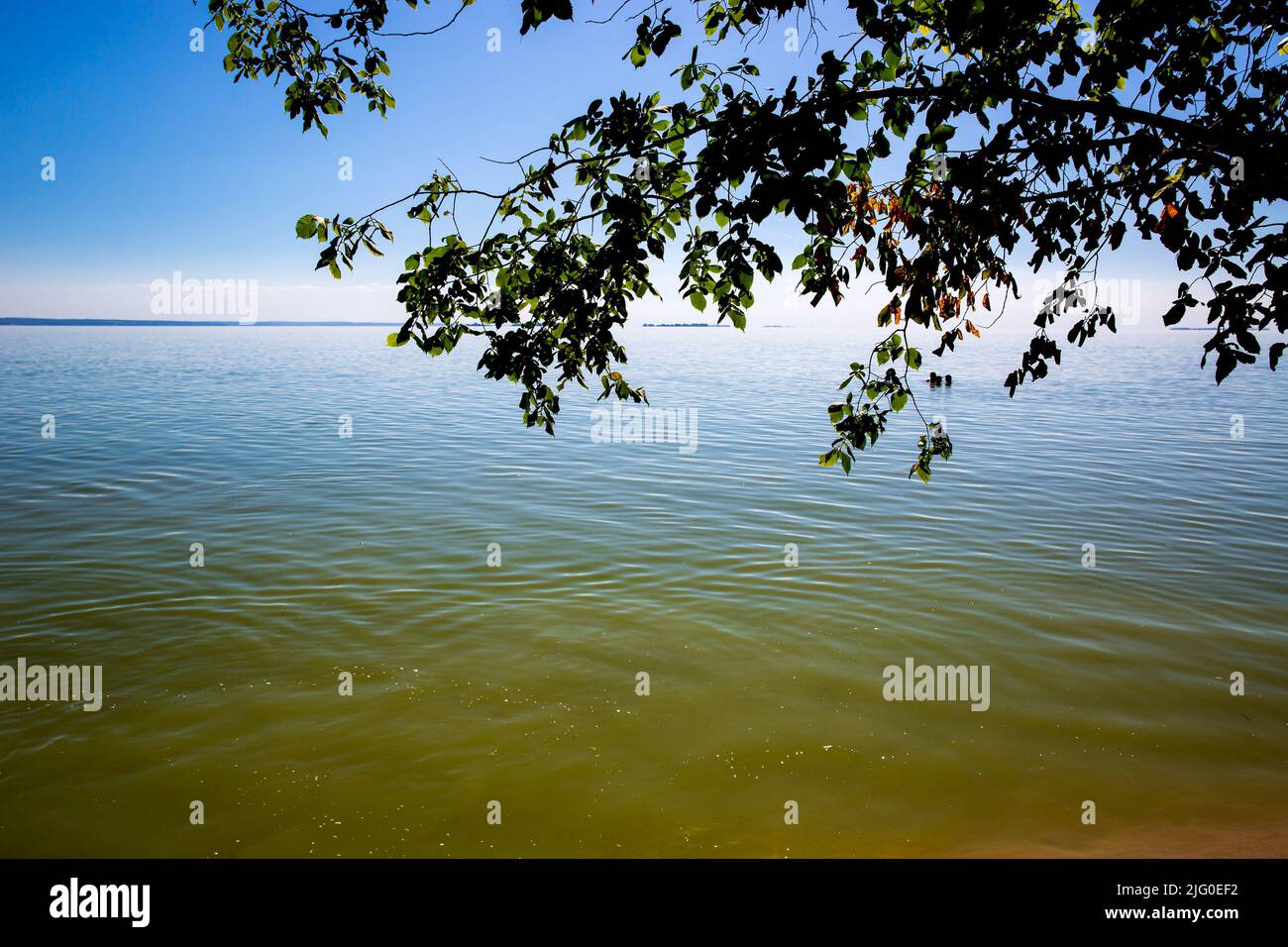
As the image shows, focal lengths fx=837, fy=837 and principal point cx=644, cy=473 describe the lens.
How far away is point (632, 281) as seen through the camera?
5.02 m

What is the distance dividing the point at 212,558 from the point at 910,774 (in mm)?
10167

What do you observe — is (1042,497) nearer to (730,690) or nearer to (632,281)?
(730,690)

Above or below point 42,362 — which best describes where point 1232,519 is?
below

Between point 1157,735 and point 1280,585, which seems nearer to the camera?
point 1157,735

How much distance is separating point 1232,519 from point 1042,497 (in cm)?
316

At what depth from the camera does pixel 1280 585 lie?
11.2m

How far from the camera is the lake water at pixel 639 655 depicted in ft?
19.9

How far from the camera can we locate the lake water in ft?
19.9

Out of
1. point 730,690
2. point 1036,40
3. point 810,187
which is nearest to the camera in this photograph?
point 810,187

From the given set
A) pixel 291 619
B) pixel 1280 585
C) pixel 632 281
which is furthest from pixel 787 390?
pixel 632 281

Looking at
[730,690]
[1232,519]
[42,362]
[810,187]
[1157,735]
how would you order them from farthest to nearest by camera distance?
[42,362]
[1232,519]
[730,690]
[1157,735]
[810,187]

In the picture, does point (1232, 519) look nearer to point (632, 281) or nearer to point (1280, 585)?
point (1280, 585)

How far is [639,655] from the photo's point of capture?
8.94m
